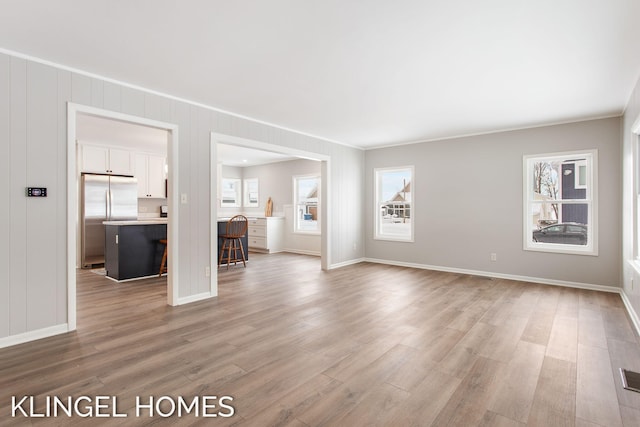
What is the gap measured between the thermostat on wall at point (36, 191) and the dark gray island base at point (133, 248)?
2.49 meters

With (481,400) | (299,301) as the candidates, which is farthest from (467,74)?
(299,301)

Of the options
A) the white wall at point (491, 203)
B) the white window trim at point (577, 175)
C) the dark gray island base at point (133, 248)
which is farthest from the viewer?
the dark gray island base at point (133, 248)

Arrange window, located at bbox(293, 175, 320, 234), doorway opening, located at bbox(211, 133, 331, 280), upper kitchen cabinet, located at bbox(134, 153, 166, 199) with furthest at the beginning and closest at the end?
window, located at bbox(293, 175, 320, 234)
upper kitchen cabinet, located at bbox(134, 153, 166, 199)
doorway opening, located at bbox(211, 133, 331, 280)

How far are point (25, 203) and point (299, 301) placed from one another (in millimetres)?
2881

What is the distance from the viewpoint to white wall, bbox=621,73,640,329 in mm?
3344

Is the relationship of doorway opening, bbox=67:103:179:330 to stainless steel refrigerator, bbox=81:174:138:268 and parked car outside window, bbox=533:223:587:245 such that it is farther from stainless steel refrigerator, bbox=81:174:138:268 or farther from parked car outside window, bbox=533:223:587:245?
parked car outside window, bbox=533:223:587:245

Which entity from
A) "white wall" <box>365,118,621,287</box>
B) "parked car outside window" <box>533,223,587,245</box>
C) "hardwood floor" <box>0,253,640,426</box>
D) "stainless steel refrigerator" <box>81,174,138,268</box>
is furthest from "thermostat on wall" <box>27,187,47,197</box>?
"parked car outside window" <box>533,223,587,245</box>

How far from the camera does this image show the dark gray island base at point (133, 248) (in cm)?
529

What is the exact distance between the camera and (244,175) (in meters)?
10.1

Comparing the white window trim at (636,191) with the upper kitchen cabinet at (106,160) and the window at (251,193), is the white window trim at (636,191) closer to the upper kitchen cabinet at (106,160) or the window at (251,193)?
the window at (251,193)

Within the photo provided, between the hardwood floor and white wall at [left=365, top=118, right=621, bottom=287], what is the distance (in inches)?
30.3

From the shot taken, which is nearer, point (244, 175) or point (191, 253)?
point (191, 253)

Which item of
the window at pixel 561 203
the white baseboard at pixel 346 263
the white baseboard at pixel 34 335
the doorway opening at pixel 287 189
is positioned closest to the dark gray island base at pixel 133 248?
the doorway opening at pixel 287 189

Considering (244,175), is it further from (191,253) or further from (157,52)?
(157,52)
